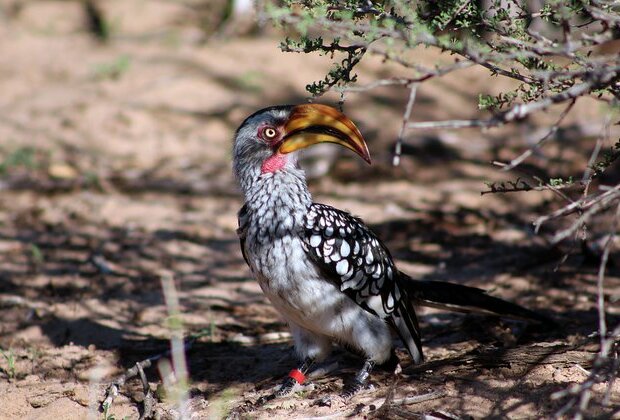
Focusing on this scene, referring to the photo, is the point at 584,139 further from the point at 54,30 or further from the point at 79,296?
the point at 54,30

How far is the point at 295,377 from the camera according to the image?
12.7 feet

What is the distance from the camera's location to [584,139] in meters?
7.93

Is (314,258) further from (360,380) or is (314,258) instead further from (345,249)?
(360,380)

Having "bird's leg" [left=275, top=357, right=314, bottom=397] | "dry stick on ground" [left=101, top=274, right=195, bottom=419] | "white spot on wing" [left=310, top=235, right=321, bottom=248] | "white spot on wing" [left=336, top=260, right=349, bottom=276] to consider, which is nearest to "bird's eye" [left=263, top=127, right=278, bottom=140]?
"white spot on wing" [left=310, top=235, right=321, bottom=248]

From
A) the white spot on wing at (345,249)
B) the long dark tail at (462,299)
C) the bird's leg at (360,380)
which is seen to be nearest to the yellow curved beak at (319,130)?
the white spot on wing at (345,249)

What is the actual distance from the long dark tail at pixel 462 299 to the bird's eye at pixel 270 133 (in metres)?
1.02

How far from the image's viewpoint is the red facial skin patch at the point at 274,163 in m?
3.90

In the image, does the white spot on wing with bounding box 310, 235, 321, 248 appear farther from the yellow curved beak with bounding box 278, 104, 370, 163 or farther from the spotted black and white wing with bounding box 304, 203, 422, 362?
the yellow curved beak with bounding box 278, 104, 370, 163

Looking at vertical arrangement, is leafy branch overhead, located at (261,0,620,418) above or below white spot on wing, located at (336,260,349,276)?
above

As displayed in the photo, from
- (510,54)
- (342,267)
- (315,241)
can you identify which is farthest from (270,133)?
(510,54)

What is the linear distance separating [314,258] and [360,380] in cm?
66

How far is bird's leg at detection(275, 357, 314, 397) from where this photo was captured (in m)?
3.80

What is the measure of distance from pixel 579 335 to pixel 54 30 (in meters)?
9.65

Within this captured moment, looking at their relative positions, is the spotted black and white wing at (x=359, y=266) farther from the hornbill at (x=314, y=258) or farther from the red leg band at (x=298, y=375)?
the red leg band at (x=298, y=375)
